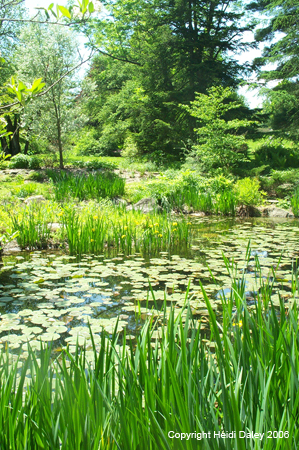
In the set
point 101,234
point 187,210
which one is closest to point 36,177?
point 187,210

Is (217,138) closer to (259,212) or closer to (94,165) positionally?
(259,212)

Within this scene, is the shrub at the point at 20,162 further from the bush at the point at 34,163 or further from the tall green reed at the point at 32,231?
the tall green reed at the point at 32,231

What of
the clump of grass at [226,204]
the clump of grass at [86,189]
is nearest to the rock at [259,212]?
the clump of grass at [226,204]

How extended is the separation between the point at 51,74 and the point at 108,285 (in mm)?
11096

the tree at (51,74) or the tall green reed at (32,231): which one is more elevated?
the tree at (51,74)

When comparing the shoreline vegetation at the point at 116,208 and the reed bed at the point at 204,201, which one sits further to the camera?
the reed bed at the point at 204,201

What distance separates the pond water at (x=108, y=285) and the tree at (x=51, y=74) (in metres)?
9.06

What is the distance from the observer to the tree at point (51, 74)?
12.5 meters

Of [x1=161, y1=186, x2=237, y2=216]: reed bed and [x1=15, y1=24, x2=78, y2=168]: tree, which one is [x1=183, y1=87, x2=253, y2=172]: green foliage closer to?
[x1=161, y1=186, x2=237, y2=216]: reed bed

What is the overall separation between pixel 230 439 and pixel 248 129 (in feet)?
51.4

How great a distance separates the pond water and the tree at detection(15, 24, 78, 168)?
9.06 m

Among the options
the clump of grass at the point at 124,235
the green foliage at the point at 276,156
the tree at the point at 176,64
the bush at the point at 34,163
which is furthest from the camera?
the tree at the point at 176,64

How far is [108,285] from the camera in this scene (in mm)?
3803

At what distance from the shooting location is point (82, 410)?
1074mm
